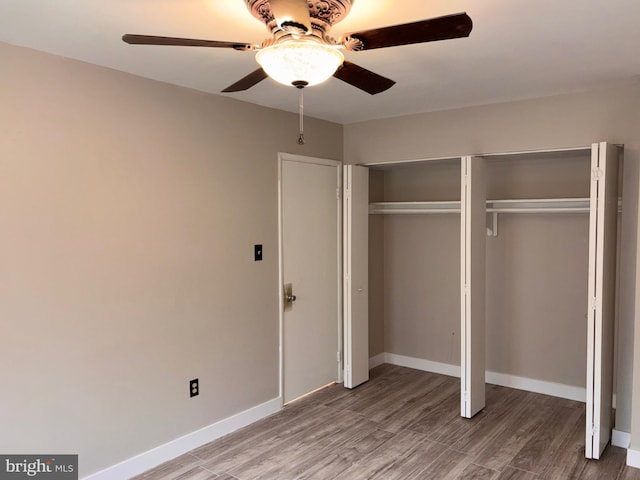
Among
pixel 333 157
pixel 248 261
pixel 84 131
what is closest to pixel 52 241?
pixel 84 131

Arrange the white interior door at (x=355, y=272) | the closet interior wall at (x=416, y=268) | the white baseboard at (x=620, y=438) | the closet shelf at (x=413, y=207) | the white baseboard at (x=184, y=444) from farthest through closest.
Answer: the closet interior wall at (x=416, y=268) → the closet shelf at (x=413, y=207) → the white interior door at (x=355, y=272) → the white baseboard at (x=620, y=438) → the white baseboard at (x=184, y=444)

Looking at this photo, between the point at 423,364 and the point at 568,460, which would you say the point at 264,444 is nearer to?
the point at 568,460

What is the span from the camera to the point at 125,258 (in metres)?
2.83

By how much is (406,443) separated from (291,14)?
2.87 metres

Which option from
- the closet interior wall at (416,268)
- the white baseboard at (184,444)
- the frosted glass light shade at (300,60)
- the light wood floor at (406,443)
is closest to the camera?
the frosted glass light shade at (300,60)

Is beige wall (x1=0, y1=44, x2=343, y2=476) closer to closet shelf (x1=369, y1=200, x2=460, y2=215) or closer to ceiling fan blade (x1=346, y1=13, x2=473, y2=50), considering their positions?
closet shelf (x1=369, y1=200, x2=460, y2=215)

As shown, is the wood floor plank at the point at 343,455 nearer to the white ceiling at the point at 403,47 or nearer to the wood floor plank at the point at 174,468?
the wood floor plank at the point at 174,468

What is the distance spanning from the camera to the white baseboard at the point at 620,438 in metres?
3.18

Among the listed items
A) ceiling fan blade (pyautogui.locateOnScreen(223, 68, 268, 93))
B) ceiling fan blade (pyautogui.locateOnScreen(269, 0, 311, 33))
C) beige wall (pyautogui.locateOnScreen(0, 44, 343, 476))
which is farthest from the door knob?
ceiling fan blade (pyautogui.locateOnScreen(269, 0, 311, 33))

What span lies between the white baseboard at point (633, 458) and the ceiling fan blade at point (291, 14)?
125 inches

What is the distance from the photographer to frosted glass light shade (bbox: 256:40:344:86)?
5.23 feet

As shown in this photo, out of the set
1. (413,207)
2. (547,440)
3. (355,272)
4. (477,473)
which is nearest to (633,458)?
(547,440)

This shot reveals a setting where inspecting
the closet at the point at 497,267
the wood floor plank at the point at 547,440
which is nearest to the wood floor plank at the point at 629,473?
the closet at the point at 497,267

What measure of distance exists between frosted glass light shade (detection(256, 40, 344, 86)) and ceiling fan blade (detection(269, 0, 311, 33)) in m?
0.07
